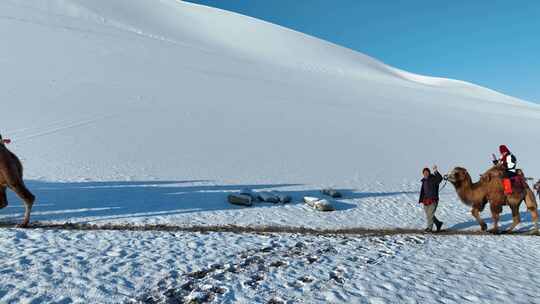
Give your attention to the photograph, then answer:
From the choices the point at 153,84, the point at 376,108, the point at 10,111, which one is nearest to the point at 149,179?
the point at 10,111

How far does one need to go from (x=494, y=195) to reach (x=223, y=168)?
1153cm

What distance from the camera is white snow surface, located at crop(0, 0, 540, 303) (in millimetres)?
6836

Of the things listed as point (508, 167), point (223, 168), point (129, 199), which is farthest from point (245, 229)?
point (223, 168)

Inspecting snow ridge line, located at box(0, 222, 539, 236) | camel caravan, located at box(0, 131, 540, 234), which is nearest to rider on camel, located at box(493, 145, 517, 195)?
camel caravan, located at box(0, 131, 540, 234)

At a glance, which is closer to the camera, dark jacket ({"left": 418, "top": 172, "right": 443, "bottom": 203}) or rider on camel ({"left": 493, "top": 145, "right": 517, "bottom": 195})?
rider on camel ({"left": 493, "top": 145, "right": 517, "bottom": 195})

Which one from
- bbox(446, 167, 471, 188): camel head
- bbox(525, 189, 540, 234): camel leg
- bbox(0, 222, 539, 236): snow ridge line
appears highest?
bbox(446, 167, 471, 188): camel head

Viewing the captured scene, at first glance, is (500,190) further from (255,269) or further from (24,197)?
Answer: (24,197)

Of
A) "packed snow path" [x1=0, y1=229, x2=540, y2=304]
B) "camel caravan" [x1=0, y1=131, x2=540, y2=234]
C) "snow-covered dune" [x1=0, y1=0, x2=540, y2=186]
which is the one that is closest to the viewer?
"packed snow path" [x1=0, y1=229, x2=540, y2=304]

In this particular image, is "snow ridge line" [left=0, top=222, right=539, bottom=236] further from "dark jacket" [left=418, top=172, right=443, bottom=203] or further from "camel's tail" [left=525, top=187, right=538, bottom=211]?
"dark jacket" [left=418, top=172, right=443, bottom=203]

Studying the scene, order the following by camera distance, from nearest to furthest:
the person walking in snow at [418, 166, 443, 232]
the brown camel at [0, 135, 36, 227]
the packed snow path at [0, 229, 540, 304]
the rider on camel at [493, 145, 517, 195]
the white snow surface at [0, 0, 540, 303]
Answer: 1. the packed snow path at [0, 229, 540, 304]
2. the white snow surface at [0, 0, 540, 303]
3. the brown camel at [0, 135, 36, 227]
4. the rider on camel at [493, 145, 517, 195]
5. the person walking in snow at [418, 166, 443, 232]

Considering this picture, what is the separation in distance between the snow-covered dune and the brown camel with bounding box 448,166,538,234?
23.4ft

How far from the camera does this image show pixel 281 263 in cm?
774

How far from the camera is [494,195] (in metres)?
11.2

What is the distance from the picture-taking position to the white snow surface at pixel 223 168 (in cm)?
684
